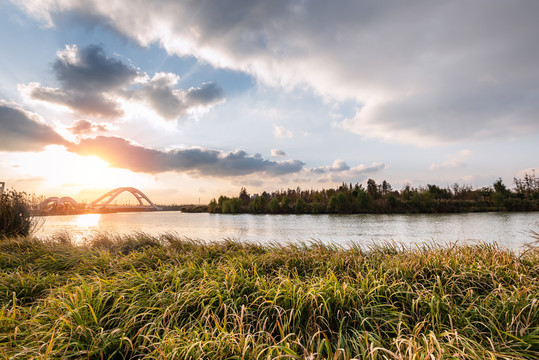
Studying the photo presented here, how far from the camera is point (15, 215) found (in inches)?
392

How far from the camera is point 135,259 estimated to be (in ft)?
19.0

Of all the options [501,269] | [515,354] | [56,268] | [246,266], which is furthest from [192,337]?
[56,268]

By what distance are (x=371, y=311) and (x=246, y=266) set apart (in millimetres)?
2572

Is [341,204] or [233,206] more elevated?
[341,204]

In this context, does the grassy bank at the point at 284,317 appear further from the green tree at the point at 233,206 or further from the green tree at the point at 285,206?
the green tree at the point at 233,206

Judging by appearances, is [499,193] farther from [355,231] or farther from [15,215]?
[15,215]

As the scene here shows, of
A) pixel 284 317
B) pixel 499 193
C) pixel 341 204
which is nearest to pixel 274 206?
pixel 341 204

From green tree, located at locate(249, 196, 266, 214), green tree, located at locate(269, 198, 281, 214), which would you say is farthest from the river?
green tree, located at locate(249, 196, 266, 214)

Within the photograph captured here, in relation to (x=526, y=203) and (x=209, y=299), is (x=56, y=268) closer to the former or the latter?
(x=209, y=299)

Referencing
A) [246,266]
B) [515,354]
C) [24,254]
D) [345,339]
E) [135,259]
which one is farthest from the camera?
[24,254]

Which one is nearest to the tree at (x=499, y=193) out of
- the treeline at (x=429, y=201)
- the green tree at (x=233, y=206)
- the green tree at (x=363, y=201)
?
the treeline at (x=429, y=201)

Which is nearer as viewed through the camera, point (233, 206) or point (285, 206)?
point (285, 206)

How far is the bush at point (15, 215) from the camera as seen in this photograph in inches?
376

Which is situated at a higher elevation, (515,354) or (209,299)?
(209,299)
